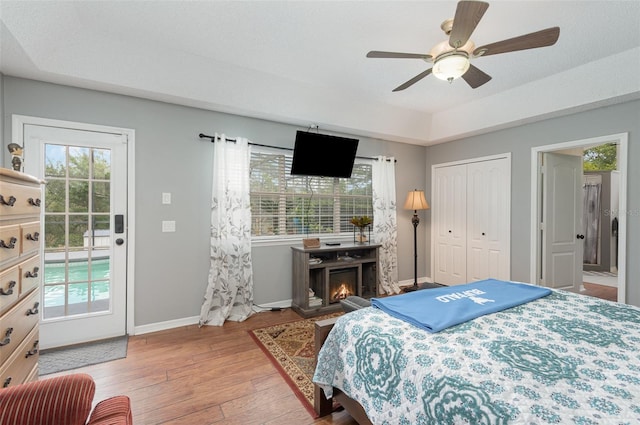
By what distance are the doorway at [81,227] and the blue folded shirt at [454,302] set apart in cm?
271

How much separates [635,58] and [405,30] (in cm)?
223

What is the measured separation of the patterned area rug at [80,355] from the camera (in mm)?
2391

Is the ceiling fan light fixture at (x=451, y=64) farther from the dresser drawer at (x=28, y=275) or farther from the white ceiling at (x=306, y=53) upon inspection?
the dresser drawer at (x=28, y=275)

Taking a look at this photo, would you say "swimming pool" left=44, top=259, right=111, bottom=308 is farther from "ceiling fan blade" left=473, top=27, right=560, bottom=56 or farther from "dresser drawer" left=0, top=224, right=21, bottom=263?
"ceiling fan blade" left=473, top=27, right=560, bottom=56

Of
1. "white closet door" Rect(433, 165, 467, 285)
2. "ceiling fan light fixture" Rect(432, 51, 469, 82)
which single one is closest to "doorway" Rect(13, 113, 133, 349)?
"ceiling fan light fixture" Rect(432, 51, 469, 82)

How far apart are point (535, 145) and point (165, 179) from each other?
456 cm

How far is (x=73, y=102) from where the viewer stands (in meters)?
2.77

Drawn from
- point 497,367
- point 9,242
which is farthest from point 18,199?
point 497,367

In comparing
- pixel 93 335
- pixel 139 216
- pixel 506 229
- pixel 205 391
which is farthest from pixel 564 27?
pixel 93 335

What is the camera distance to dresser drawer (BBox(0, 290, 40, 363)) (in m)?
1.35

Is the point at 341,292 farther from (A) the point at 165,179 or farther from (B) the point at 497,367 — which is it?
(B) the point at 497,367

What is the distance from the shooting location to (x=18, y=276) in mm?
1501

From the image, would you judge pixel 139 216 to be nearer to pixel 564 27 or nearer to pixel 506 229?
pixel 564 27

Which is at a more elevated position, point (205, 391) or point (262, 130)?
point (262, 130)
